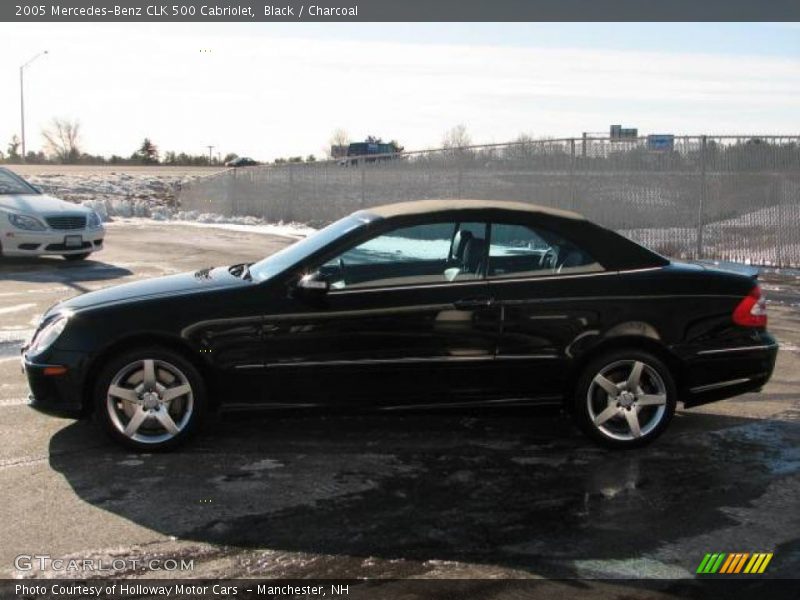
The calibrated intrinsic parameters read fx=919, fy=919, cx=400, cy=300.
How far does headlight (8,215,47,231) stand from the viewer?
45.5 feet

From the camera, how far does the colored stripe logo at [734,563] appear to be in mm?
4004

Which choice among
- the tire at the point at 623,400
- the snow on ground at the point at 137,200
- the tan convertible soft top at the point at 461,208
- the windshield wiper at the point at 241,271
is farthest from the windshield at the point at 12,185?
the tire at the point at 623,400

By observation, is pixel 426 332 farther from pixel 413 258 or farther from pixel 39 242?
pixel 39 242

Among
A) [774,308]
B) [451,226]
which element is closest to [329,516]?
[451,226]

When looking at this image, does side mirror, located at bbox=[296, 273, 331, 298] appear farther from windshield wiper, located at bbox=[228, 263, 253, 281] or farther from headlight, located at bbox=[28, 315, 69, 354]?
headlight, located at bbox=[28, 315, 69, 354]

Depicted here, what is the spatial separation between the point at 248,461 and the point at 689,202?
42.1ft

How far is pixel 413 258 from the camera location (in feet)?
18.6

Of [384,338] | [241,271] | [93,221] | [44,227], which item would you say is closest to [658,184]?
[93,221]

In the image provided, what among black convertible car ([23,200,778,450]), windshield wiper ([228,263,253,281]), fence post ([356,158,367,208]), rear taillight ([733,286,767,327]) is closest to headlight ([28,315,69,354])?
black convertible car ([23,200,778,450])

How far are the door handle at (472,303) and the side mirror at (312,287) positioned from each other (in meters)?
0.79

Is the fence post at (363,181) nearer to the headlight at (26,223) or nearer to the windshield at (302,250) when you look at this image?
the headlight at (26,223)

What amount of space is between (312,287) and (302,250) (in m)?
0.59

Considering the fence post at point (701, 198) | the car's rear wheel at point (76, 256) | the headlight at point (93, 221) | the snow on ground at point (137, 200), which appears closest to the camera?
the headlight at point (93, 221)

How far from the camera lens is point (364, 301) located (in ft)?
17.9
